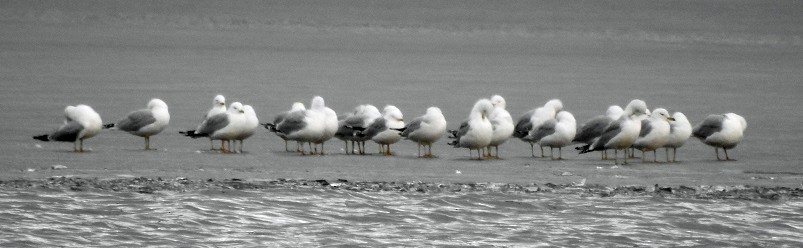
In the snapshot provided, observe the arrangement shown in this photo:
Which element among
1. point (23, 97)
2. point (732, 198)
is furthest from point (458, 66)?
point (732, 198)

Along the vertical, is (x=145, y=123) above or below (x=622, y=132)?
above

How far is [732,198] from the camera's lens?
14.9 meters

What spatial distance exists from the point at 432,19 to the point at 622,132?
45057 mm

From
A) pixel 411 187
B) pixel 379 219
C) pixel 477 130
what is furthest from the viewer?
pixel 477 130

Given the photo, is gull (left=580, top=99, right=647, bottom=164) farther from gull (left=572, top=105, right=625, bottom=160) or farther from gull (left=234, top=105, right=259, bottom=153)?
gull (left=234, top=105, right=259, bottom=153)

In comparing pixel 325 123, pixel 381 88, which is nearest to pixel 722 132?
pixel 325 123

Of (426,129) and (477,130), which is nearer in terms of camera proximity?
(477,130)

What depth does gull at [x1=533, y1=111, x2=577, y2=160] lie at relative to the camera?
1817 centimetres

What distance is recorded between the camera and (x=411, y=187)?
15.4 meters

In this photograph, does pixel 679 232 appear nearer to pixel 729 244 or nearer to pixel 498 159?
pixel 729 244

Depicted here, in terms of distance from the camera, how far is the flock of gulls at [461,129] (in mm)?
17953

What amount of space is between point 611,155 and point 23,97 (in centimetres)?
1222

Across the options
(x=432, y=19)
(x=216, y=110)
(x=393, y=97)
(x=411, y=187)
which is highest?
(x=432, y=19)

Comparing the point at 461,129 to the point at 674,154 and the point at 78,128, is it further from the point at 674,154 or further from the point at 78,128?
the point at 78,128
